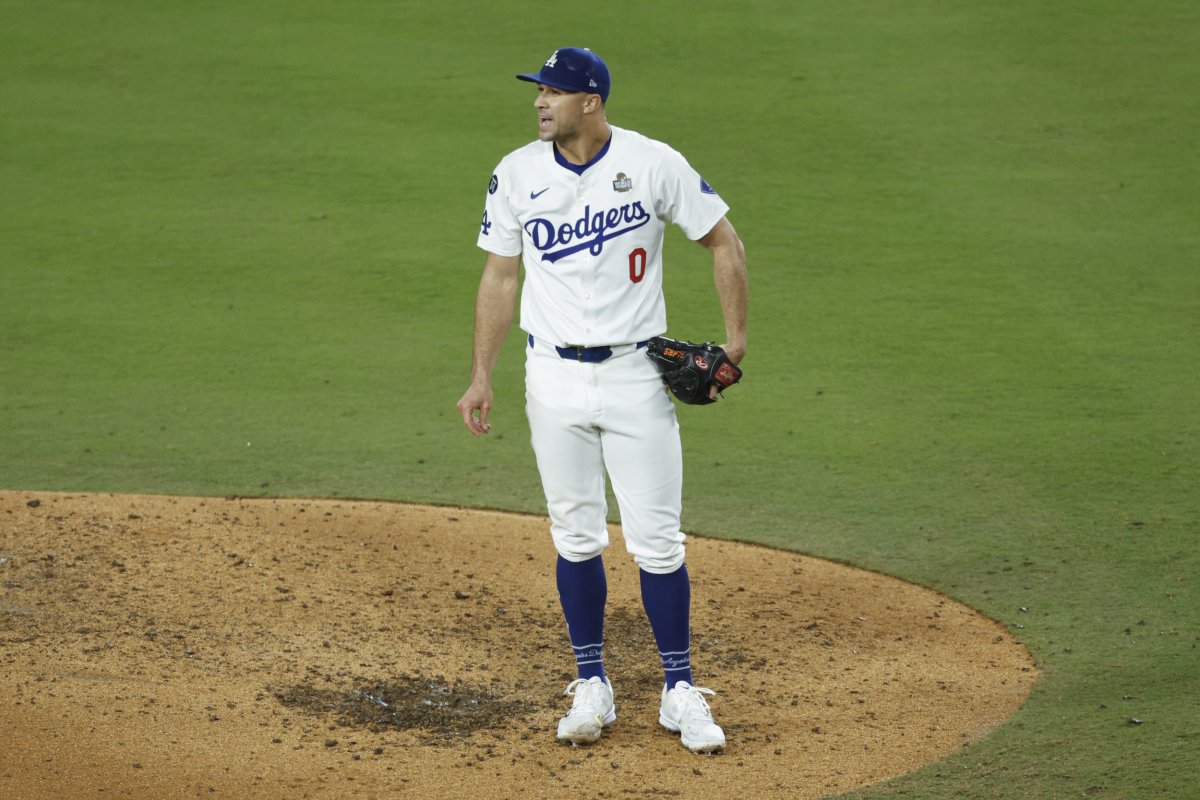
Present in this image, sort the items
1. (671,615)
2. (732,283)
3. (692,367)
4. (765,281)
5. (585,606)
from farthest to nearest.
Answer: (765,281), (585,606), (671,615), (732,283), (692,367)

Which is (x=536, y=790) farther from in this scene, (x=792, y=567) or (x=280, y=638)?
(x=792, y=567)

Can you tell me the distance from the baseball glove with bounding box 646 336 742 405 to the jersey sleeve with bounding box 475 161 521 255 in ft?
1.83

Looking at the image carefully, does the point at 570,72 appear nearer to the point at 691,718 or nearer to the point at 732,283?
the point at 732,283

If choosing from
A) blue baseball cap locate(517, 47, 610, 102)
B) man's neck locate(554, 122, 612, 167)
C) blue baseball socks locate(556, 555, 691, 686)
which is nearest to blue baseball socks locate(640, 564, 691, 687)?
blue baseball socks locate(556, 555, 691, 686)

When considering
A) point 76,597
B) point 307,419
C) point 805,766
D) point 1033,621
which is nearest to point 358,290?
point 307,419

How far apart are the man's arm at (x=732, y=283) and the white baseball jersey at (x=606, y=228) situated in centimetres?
6

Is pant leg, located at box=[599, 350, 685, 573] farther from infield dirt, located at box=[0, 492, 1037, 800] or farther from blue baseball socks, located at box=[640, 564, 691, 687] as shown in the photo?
infield dirt, located at box=[0, 492, 1037, 800]

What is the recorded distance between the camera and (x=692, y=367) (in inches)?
160

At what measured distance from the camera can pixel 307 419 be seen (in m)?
7.85

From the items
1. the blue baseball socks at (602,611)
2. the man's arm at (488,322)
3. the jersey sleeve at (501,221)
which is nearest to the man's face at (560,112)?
the jersey sleeve at (501,221)

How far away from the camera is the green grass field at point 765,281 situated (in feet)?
19.9

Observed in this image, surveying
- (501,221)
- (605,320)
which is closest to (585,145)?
(501,221)

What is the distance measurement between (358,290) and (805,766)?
20.9ft

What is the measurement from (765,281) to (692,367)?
18.9 ft
